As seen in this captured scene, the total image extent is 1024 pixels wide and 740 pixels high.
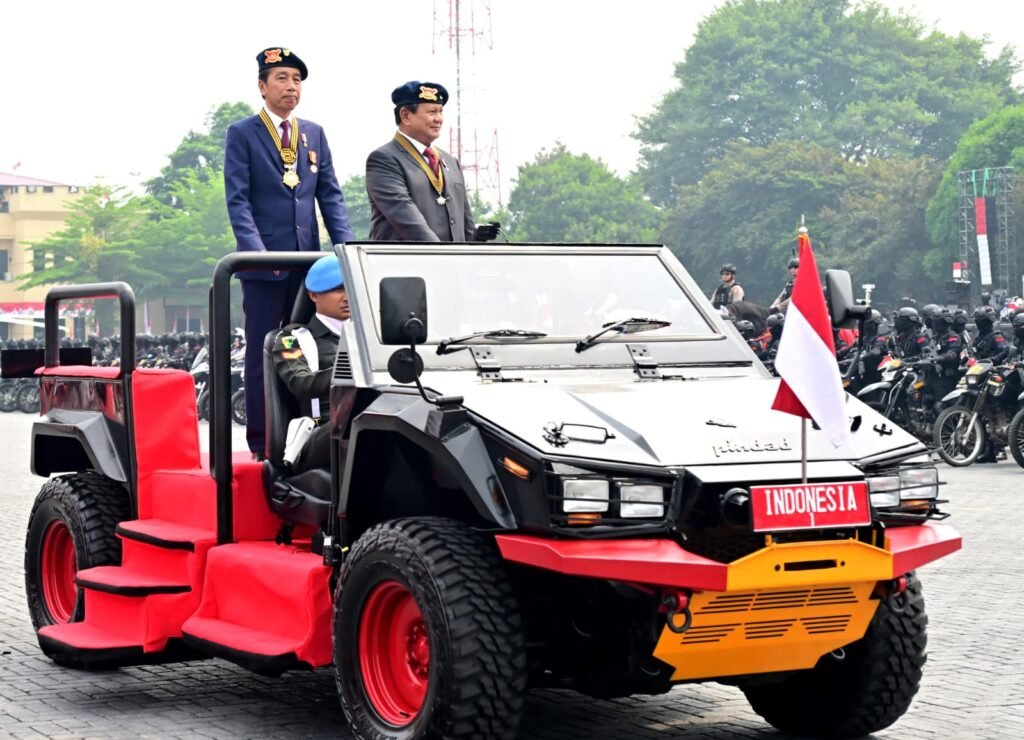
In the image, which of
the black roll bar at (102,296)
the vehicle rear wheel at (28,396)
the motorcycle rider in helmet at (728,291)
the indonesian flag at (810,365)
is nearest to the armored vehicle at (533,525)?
the indonesian flag at (810,365)

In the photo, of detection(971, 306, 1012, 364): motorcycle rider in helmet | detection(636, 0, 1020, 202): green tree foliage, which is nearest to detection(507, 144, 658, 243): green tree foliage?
detection(636, 0, 1020, 202): green tree foliage

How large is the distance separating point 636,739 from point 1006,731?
4.36 feet

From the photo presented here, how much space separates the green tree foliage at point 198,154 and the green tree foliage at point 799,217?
32.4 meters

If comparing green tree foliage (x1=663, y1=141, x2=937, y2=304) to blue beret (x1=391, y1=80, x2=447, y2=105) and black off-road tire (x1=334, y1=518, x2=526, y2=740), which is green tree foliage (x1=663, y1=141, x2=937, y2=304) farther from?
black off-road tire (x1=334, y1=518, x2=526, y2=740)

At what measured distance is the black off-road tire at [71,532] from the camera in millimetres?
7883

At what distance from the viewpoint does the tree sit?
293 feet

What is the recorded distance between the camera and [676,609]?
5188 millimetres

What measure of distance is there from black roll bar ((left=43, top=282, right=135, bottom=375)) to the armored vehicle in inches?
25.3

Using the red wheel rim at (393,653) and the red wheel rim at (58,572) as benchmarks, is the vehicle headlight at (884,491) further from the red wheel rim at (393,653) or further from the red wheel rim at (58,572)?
the red wheel rim at (58,572)

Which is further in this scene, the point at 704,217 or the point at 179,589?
the point at 704,217

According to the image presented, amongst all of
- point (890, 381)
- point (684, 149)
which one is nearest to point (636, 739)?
point (890, 381)

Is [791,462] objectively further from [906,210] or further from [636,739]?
[906,210]

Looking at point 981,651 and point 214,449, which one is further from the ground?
point 214,449

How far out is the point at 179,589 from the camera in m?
7.07
